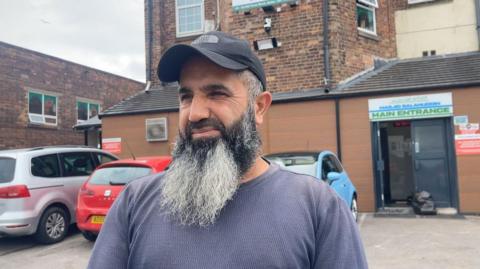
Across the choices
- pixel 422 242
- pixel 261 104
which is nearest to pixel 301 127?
pixel 422 242

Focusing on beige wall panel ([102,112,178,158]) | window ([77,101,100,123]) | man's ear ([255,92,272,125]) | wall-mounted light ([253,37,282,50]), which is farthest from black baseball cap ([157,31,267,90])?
window ([77,101,100,123])

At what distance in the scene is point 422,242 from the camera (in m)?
6.82

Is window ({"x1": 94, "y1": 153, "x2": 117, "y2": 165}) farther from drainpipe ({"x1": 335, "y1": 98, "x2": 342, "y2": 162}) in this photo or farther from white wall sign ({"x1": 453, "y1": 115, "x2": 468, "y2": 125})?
white wall sign ({"x1": 453, "y1": 115, "x2": 468, "y2": 125})

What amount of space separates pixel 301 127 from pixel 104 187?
202 inches

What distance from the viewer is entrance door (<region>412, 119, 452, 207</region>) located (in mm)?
9531

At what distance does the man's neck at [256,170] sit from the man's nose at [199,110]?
10.7 inches

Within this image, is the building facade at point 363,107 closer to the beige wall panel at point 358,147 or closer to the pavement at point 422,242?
the beige wall panel at point 358,147

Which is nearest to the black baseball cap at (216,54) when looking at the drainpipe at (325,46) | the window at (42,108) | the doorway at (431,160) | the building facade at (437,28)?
the doorway at (431,160)

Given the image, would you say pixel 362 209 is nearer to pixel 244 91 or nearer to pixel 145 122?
pixel 145 122

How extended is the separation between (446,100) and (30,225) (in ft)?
28.1

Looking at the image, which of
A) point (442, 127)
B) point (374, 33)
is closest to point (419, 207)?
point (442, 127)

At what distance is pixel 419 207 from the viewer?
9.30 metres

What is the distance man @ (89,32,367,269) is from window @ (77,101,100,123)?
18.4 m

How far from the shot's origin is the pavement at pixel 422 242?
574 cm
